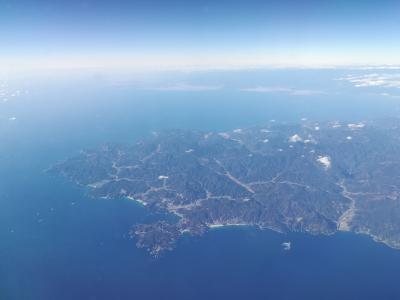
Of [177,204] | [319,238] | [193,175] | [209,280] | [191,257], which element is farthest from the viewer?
[193,175]

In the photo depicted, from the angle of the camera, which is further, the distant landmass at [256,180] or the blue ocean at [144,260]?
the distant landmass at [256,180]

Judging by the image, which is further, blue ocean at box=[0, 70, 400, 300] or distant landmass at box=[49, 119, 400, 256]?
distant landmass at box=[49, 119, 400, 256]

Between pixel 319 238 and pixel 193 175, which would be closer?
pixel 319 238

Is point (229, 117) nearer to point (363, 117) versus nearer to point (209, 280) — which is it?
point (363, 117)

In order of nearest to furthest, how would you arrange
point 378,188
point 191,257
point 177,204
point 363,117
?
1. point 191,257
2. point 177,204
3. point 378,188
4. point 363,117

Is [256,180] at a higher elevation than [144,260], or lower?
lower

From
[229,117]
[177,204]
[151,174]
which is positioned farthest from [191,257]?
[229,117]

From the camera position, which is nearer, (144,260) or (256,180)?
(144,260)

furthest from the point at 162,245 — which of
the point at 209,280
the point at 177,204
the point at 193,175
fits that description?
the point at 193,175
